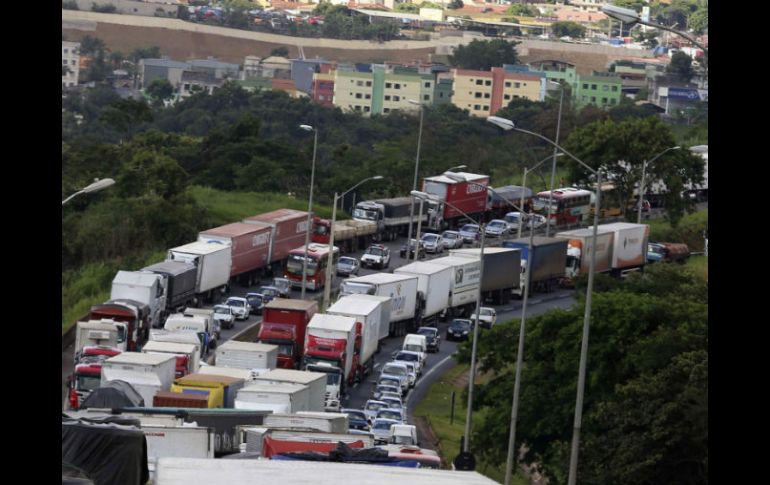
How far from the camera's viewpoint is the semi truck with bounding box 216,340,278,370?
131ft

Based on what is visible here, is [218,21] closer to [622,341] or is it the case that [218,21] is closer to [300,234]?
[300,234]

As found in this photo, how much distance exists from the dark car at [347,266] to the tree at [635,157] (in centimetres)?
1576

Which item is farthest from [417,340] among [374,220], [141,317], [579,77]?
[579,77]

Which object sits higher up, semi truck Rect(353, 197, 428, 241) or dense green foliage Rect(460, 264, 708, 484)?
dense green foliage Rect(460, 264, 708, 484)

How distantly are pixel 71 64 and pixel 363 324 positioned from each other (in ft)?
430

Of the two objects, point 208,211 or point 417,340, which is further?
point 208,211

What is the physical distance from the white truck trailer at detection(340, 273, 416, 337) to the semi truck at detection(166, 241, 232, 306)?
3951 millimetres

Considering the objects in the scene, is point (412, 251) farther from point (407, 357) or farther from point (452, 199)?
point (407, 357)

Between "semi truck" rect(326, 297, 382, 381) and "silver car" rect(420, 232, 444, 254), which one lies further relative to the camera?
"silver car" rect(420, 232, 444, 254)

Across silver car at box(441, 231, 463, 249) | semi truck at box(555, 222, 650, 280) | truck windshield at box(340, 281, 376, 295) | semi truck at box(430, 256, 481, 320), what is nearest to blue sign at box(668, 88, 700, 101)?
silver car at box(441, 231, 463, 249)

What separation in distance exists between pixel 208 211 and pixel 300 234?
11098 mm

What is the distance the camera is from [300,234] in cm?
6138

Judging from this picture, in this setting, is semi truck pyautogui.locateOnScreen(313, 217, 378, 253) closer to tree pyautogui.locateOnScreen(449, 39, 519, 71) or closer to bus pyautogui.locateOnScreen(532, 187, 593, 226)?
bus pyautogui.locateOnScreen(532, 187, 593, 226)

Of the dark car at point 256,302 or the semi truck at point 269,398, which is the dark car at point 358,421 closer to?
the semi truck at point 269,398
